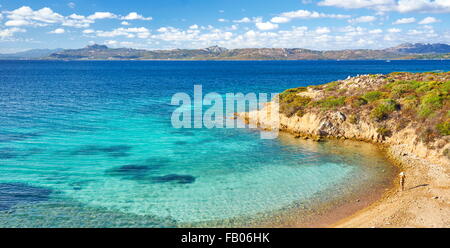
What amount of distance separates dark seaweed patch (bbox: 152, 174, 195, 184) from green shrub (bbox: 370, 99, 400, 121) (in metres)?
23.5

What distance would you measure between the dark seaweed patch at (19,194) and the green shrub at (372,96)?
3755 cm

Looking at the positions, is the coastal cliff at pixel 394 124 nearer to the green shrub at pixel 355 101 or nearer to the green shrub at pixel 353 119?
the green shrub at pixel 355 101

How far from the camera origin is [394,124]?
116 ft

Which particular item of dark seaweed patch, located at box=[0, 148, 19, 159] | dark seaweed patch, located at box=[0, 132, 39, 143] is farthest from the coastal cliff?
dark seaweed patch, located at box=[0, 148, 19, 159]

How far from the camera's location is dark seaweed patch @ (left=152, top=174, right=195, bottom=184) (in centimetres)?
2538

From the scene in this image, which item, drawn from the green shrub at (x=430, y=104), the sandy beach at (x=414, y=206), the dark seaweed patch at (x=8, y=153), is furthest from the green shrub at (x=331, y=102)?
the dark seaweed patch at (x=8, y=153)

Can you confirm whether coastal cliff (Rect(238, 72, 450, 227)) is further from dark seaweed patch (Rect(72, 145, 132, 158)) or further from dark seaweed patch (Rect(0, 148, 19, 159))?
dark seaweed patch (Rect(0, 148, 19, 159))

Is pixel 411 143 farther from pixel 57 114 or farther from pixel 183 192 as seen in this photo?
pixel 57 114

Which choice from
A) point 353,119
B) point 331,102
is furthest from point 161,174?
point 331,102

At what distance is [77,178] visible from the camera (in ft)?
84.1

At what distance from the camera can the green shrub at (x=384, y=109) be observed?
36656 mm

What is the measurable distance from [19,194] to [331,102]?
35.9m

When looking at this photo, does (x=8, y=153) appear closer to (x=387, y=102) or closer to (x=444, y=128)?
(x=387, y=102)
